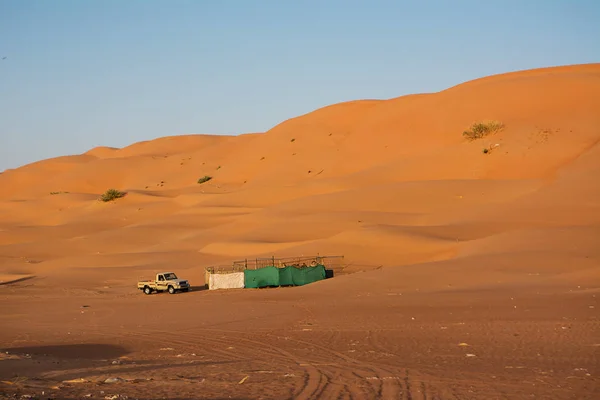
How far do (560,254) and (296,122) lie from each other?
6144 centimetres

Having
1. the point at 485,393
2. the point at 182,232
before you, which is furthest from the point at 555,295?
the point at 182,232

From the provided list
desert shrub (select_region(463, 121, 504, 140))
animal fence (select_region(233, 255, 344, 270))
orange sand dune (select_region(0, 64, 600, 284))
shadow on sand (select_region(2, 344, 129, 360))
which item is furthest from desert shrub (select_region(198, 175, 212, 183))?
shadow on sand (select_region(2, 344, 129, 360))

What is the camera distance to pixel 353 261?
3762 cm

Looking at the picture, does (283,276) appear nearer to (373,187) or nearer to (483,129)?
(373,187)

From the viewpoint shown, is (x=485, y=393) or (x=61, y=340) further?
(x=61, y=340)

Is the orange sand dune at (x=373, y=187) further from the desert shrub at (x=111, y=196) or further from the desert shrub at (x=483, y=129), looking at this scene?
the desert shrub at (x=111, y=196)

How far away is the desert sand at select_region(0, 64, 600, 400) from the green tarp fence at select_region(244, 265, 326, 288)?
1.79m

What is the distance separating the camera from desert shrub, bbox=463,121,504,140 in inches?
2282

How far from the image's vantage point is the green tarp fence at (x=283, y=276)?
33.6m

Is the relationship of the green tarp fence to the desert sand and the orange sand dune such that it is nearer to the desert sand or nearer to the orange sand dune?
the desert sand

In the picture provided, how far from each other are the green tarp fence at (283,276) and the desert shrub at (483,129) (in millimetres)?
28131

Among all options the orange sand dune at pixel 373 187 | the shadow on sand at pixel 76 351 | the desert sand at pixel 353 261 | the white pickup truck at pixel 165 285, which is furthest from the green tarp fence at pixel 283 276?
the shadow on sand at pixel 76 351

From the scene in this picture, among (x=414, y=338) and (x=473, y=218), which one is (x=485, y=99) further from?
(x=414, y=338)

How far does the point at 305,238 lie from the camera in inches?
1777
